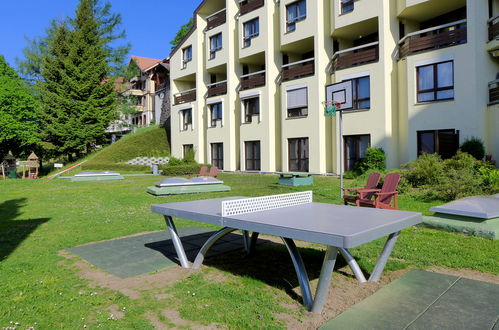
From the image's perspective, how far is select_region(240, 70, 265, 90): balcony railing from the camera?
28.4 meters

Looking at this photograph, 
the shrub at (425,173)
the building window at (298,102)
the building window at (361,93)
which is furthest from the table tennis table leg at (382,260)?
the building window at (298,102)

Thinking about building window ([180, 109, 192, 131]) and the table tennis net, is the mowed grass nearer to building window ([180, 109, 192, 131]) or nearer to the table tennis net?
the table tennis net

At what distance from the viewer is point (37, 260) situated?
19.7ft

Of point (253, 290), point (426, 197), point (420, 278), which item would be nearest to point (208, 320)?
point (253, 290)

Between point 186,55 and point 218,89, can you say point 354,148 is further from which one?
point 186,55

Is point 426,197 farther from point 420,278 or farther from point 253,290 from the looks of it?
point 253,290

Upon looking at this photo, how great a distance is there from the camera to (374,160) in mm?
19891

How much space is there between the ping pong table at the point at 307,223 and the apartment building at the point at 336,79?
15650 mm

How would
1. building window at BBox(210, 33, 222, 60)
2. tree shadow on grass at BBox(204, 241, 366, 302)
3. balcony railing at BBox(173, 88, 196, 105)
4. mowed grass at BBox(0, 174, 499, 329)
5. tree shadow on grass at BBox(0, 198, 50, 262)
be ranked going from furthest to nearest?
balcony railing at BBox(173, 88, 196, 105) → building window at BBox(210, 33, 222, 60) → tree shadow on grass at BBox(0, 198, 50, 262) → tree shadow on grass at BBox(204, 241, 366, 302) → mowed grass at BBox(0, 174, 499, 329)

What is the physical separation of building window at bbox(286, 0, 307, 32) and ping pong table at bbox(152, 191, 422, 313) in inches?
878

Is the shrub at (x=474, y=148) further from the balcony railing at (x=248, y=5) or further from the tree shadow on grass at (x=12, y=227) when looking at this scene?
the balcony railing at (x=248, y=5)

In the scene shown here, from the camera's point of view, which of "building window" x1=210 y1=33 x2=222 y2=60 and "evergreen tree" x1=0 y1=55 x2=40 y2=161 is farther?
"evergreen tree" x1=0 y1=55 x2=40 y2=161

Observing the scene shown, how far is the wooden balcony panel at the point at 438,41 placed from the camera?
18250 millimetres

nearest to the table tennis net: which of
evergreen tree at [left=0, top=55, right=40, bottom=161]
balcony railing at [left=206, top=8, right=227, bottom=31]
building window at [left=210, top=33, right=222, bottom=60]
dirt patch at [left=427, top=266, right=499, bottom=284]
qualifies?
dirt patch at [left=427, top=266, right=499, bottom=284]
